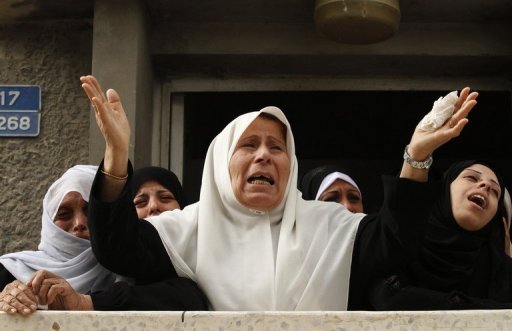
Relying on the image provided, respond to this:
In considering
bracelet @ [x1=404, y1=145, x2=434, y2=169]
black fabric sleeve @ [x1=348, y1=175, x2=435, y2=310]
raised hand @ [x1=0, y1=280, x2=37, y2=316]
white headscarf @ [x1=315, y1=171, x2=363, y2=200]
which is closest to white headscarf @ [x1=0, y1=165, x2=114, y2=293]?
raised hand @ [x1=0, y1=280, x2=37, y2=316]

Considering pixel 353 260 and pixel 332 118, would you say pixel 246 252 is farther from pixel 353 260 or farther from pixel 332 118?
pixel 332 118

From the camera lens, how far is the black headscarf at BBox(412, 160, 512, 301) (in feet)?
13.5

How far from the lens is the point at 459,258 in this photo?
4176 mm

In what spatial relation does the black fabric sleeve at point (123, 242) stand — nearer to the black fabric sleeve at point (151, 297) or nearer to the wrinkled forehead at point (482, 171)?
the black fabric sleeve at point (151, 297)

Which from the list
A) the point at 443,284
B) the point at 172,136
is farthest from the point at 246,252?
the point at 172,136

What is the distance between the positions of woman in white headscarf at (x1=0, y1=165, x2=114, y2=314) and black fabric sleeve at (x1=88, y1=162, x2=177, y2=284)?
273 millimetres

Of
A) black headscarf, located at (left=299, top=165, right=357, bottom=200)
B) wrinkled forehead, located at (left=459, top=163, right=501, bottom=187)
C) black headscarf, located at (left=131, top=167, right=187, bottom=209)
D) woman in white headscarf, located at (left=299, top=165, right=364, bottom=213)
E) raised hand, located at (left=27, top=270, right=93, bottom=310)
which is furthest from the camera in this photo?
black headscarf, located at (left=299, top=165, right=357, bottom=200)

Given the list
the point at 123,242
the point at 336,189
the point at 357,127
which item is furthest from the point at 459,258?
the point at 357,127

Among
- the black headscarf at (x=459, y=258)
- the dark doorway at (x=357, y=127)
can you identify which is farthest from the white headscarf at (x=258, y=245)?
the dark doorway at (x=357, y=127)

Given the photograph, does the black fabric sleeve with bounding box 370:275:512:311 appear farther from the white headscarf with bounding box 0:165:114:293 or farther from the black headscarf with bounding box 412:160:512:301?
the white headscarf with bounding box 0:165:114:293

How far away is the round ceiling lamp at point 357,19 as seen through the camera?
18.0 feet

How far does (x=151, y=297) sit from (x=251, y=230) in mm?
486

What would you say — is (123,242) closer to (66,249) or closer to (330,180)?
(66,249)

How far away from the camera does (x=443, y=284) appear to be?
4105 mm
